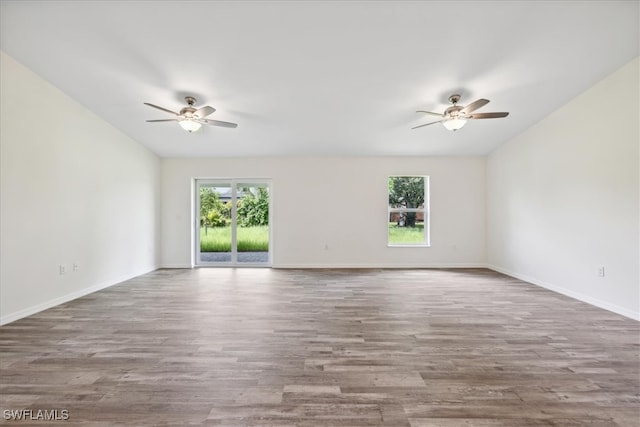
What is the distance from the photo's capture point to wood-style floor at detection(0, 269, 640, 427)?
1.61 m

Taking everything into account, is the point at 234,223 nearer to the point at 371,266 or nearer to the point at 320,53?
the point at 371,266

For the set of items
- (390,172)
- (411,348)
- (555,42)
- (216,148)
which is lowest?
(411,348)

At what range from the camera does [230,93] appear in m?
3.73

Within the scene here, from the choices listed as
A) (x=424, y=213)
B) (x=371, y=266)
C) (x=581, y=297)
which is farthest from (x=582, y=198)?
(x=371, y=266)

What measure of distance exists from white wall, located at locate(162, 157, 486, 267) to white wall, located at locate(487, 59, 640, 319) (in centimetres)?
84

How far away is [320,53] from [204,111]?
1.71 m

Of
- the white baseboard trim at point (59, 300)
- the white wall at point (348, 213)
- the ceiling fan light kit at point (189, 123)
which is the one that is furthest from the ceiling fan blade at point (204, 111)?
the white baseboard trim at point (59, 300)

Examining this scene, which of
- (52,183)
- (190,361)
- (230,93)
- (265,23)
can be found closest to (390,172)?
(230,93)

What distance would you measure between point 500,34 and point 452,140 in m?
2.69

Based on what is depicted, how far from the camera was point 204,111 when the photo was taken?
3.60 m

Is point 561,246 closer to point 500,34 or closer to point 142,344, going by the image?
point 500,34

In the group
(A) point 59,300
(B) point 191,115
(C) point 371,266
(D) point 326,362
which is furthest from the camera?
(C) point 371,266

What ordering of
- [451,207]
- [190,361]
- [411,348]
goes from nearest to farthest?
[190,361] → [411,348] → [451,207]

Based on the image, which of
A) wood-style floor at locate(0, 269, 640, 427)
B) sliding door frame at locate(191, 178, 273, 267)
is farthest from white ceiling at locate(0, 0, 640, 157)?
wood-style floor at locate(0, 269, 640, 427)
